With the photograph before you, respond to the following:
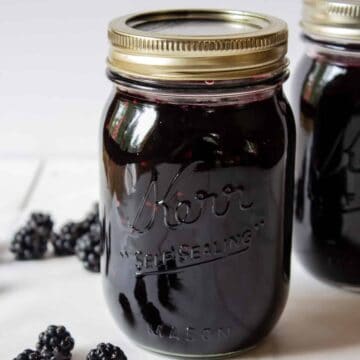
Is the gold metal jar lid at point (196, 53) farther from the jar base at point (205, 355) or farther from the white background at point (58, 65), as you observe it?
the white background at point (58, 65)

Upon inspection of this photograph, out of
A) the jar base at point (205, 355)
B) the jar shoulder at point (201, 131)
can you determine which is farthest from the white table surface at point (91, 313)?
the jar shoulder at point (201, 131)

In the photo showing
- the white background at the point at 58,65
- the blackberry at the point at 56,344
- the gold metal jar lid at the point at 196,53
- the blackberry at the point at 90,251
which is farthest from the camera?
the white background at the point at 58,65

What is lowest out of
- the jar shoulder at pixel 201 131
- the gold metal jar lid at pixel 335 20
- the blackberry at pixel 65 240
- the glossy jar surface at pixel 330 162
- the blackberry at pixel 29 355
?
the blackberry at pixel 65 240

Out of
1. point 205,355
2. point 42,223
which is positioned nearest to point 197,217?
point 205,355

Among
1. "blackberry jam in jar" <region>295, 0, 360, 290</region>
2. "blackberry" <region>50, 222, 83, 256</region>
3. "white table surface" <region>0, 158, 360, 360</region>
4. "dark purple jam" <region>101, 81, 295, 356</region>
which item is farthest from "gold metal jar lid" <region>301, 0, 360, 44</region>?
"blackberry" <region>50, 222, 83, 256</region>

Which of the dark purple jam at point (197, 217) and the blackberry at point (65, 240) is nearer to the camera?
the dark purple jam at point (197, 217)

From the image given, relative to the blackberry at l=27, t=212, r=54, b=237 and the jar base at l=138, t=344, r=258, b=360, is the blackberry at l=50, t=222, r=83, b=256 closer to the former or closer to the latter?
the blackberry at l=27, t=212, r=54, b=237

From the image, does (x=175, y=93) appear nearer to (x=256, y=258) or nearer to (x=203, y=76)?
(x=203, y=76)

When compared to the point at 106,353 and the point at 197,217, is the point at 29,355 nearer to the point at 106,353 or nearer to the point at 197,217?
the point at 106,353

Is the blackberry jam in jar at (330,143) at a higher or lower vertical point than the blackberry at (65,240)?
higher
